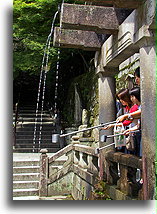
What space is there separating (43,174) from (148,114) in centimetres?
372

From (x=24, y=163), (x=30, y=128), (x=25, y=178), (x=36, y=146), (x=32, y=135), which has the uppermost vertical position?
(x=30, y=128)

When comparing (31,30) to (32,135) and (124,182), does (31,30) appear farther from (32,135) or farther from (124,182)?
(124,182)

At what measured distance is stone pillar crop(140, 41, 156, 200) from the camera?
2584mm

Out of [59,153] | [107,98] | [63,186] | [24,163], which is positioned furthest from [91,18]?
[24,163]

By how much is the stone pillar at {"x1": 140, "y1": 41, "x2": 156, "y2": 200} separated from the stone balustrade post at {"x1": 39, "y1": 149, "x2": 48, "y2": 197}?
3.50 metres

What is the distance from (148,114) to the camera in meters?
2.68

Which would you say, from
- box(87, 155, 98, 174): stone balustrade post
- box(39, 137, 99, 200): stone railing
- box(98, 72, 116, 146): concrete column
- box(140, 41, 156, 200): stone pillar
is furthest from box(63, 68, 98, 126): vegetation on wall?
box(140, 41, 156, 200): stone pillar

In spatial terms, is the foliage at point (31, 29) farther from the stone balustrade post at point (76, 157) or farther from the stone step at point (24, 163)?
the stone balustrade post at point (76, 157)

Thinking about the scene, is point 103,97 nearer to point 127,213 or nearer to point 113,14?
point 113,14

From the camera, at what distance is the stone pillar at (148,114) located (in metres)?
2.58

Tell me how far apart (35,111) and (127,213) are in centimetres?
1211

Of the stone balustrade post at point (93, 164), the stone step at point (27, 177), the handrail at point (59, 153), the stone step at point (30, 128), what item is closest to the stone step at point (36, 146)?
the stone step at point (30, 128)

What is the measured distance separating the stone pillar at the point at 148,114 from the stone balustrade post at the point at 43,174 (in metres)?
3.50

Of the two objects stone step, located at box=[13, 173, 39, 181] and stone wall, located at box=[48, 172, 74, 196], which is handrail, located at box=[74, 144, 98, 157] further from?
stone step, located at box=[13, 173, 39, 181]
